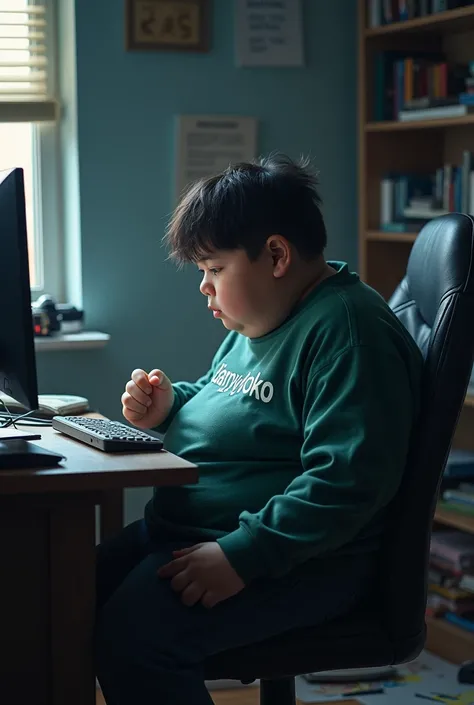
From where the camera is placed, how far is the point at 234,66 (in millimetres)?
2910

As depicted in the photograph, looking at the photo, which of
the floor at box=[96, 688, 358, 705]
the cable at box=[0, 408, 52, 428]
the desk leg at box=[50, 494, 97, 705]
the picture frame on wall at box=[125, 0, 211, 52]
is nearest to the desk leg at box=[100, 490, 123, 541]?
the floor at box=[96, 688, 358, 705]

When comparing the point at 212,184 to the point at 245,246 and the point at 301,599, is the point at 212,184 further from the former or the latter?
the point at 301,599

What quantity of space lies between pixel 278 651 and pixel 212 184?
0.67 meters

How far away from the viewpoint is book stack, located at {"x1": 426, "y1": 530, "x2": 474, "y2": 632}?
275 cm

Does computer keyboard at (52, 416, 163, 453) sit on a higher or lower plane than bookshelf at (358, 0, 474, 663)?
lower

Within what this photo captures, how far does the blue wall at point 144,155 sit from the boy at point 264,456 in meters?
1.15

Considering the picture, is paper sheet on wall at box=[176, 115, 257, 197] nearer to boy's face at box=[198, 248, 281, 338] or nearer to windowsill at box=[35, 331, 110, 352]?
windowsill at box=[35, 331, 110, 352]

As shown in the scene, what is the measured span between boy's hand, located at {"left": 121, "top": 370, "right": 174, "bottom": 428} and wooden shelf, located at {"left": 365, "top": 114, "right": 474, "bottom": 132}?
1.26 meters

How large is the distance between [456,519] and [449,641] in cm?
32

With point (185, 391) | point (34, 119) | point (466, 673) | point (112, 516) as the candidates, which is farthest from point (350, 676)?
point (34, 119)

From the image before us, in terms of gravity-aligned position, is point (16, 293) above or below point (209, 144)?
below

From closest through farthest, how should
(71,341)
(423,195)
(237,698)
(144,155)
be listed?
(237,698), (71,341), (144,155), (423,195)

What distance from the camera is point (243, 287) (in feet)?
5.17

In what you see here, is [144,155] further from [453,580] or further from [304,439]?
[304,439]
